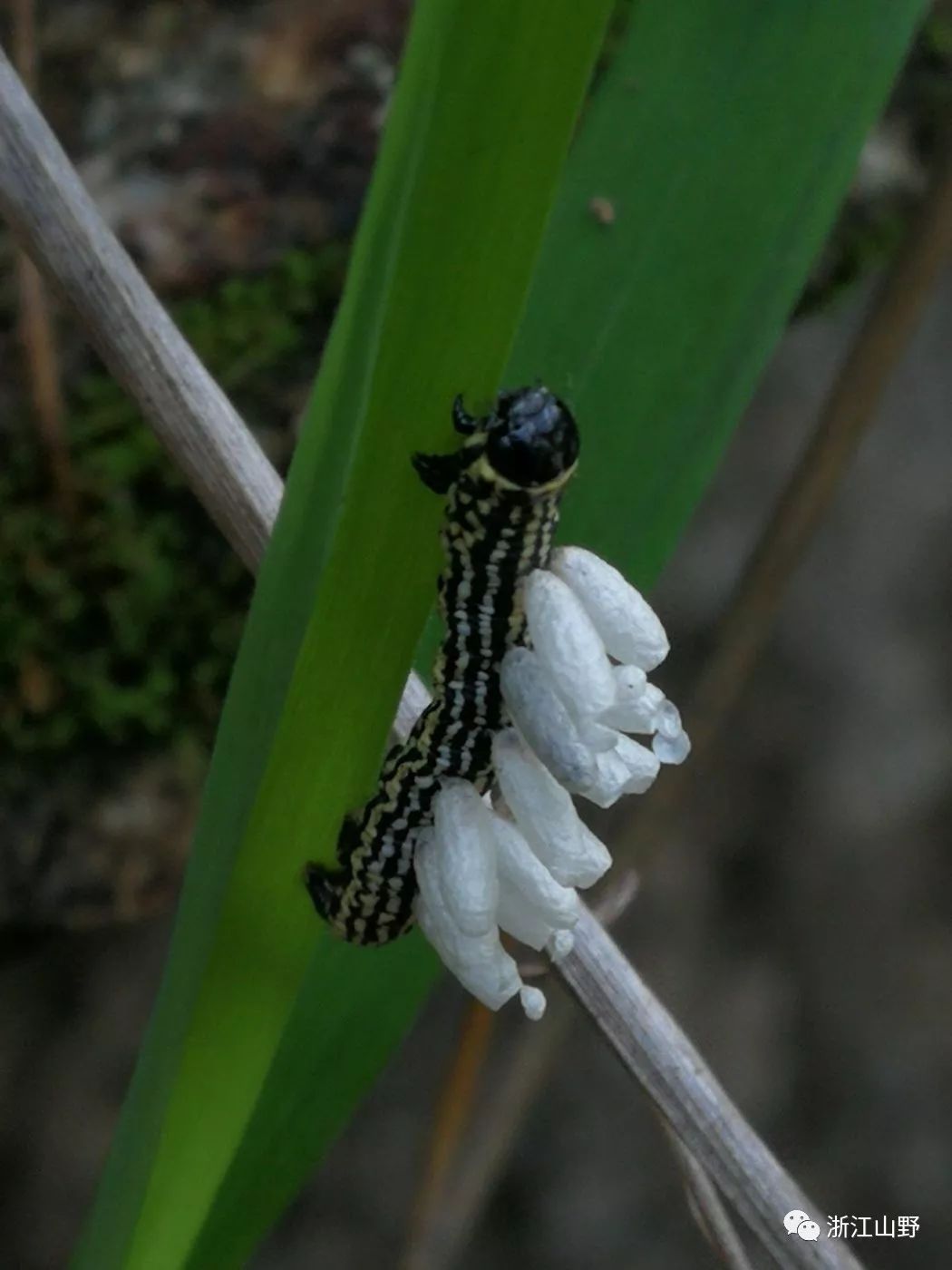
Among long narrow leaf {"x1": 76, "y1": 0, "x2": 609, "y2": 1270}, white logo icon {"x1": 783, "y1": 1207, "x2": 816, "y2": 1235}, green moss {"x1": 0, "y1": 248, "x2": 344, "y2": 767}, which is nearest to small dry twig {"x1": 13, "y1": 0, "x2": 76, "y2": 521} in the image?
green moss {"x1": 0, "y1": 248, "x2": 344, "y2": 767}

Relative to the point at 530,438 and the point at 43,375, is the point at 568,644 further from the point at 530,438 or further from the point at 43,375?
the point at 43,375

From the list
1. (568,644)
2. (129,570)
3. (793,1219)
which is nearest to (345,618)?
→ (568,644)

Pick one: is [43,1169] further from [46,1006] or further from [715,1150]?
[715,1150]

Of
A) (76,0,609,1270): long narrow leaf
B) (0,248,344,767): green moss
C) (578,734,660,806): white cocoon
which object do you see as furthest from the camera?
(0,248,344,767): green moss

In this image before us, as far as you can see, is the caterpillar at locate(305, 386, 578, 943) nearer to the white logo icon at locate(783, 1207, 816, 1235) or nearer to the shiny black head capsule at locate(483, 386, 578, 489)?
the shiny black head capsule at locate(483, 386, 578, 489)

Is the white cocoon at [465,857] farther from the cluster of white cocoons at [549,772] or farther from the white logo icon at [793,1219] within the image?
the white logo icon at [793,1219]

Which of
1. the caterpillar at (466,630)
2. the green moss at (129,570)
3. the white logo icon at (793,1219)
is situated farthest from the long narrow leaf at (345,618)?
the green moss at (129,570)
